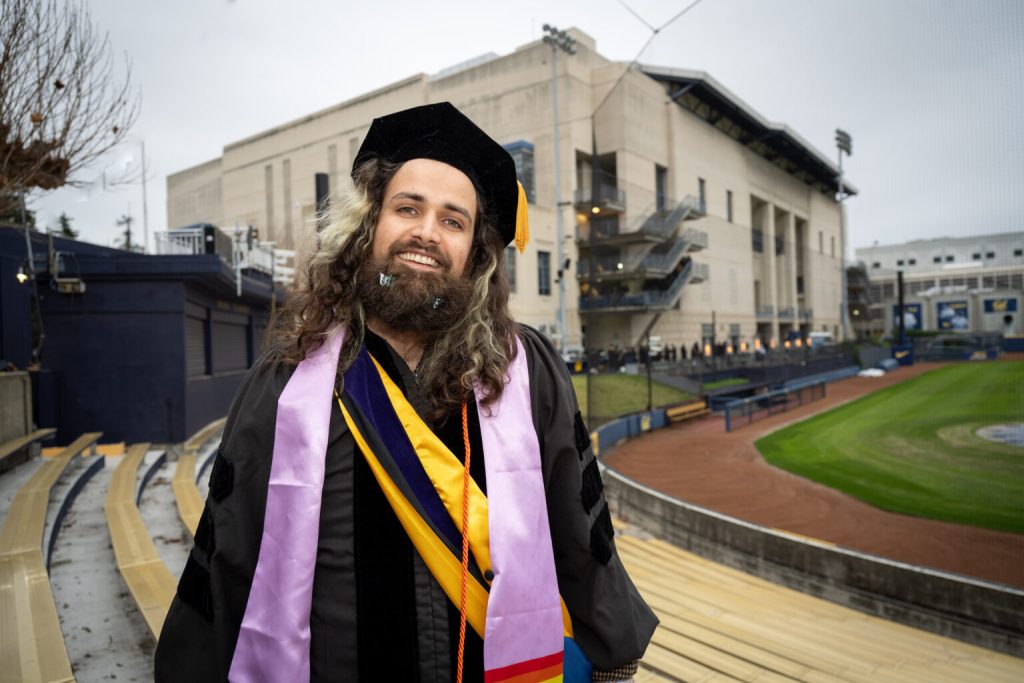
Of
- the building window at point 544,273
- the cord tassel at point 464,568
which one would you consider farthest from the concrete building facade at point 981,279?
the building window at point 544,273

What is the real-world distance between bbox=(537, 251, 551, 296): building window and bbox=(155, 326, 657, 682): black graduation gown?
23.0 meters

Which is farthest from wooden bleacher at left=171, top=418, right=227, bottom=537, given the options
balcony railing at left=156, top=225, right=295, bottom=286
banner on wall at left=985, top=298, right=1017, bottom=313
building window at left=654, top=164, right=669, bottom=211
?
building window at left=654, top=164, right=669, bottom=211

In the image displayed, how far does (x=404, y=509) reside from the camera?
1.34 metres

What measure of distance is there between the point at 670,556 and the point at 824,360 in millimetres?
20311

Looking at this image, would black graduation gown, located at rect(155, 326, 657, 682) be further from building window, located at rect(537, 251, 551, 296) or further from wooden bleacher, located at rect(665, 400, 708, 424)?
building window, located at rect(537, 251, 551, 296)

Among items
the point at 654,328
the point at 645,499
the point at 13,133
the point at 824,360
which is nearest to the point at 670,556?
the point at 645,499

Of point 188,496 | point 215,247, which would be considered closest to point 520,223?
point 188,496

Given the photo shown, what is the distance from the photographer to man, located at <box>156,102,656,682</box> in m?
1.33

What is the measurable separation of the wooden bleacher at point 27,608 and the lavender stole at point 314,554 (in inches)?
51.8

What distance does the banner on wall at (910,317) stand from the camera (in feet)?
103

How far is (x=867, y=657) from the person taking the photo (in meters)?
4.12

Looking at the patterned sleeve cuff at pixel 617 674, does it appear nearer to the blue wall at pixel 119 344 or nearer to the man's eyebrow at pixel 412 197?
the man's eyebrow at pixel 412 197

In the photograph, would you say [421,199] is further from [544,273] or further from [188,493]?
[544,273]

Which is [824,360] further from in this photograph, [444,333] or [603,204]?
[444,333]
